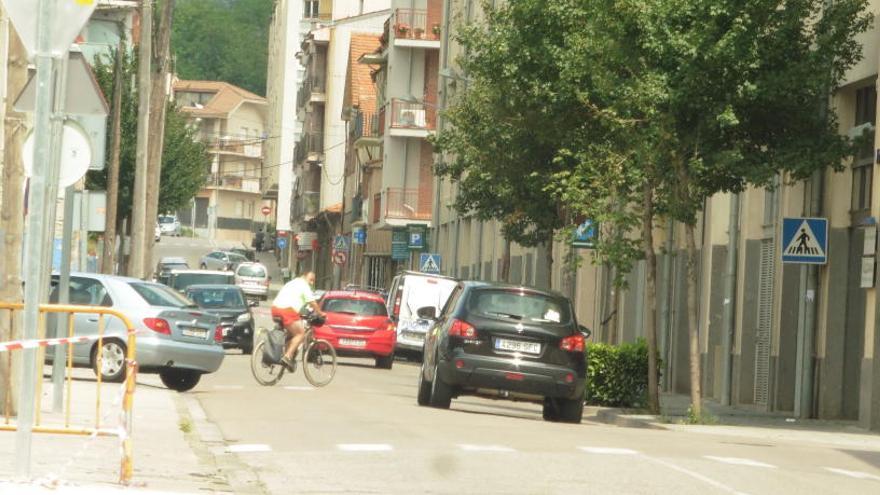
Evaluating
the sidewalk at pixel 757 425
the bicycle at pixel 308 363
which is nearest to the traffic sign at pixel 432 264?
the bicycle at pixel 308 363

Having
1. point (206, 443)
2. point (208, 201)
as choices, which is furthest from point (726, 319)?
point (208, 201)

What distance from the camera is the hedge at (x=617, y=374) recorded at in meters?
25.8

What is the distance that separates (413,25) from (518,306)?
52631 millimetres

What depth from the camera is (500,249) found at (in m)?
55.2

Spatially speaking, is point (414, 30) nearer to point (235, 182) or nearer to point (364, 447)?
point (364, 447)

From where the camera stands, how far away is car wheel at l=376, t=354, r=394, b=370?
127ft

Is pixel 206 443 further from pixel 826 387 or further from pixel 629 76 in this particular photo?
pixel 826 387

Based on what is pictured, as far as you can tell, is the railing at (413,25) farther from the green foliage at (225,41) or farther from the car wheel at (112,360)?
the green foliage at (225,41)

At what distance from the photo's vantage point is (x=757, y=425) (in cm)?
2347

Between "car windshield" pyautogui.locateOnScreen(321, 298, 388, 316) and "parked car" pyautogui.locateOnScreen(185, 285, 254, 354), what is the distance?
1.96 meters

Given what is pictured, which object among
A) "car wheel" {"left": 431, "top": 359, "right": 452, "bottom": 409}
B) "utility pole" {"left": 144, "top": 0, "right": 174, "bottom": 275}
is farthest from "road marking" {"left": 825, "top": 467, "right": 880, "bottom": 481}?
"utility pole" {"left": 144, "top": 0, "right": 174, "bottom": 275}

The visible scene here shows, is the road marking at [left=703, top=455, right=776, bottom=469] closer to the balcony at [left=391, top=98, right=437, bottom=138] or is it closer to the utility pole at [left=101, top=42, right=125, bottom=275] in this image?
the utility pole at [left=101, top=42, right=125, bottom=275]

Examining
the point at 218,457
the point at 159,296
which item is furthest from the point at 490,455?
the point at 159,296

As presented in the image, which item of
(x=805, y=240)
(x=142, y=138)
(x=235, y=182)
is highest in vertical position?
(x=235, y=182)
